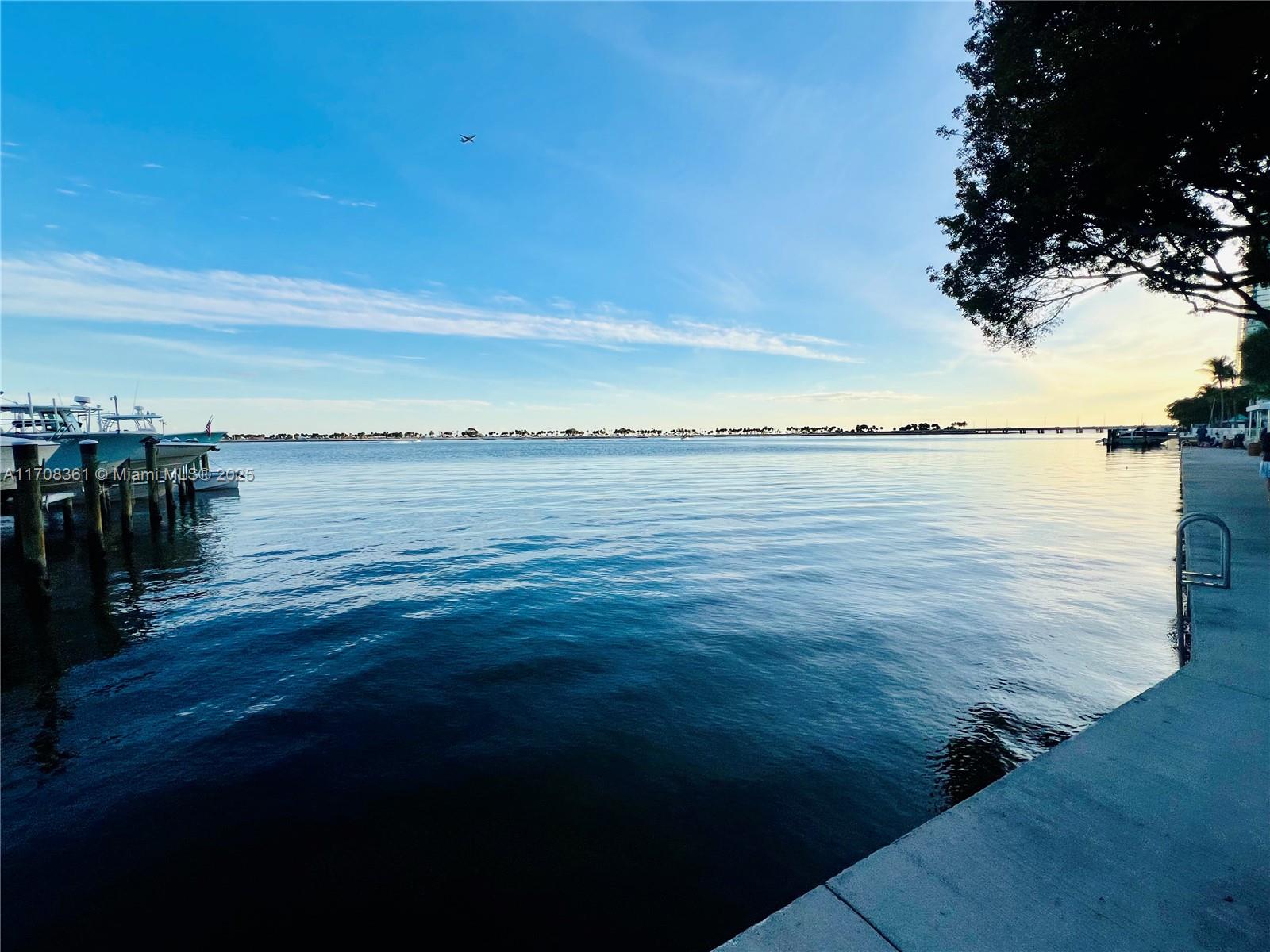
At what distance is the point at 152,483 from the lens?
1066 inches

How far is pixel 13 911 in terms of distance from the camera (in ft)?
14.7

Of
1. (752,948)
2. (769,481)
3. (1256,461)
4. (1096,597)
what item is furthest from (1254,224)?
(1256,461)

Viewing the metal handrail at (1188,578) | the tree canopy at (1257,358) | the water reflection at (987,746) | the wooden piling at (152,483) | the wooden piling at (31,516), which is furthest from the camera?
the tree canopy at (1257,358)

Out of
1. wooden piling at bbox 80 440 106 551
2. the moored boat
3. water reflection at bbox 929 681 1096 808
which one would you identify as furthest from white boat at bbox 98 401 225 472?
the moored boat

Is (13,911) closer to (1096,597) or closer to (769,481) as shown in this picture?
(1096,597)

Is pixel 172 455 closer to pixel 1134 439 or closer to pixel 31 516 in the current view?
pixel 31 516

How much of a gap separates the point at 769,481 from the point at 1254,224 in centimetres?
3196

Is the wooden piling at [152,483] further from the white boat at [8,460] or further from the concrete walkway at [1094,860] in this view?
the concrete walkway at [1094,860]

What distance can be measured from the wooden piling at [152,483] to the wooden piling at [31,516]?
33.1ft

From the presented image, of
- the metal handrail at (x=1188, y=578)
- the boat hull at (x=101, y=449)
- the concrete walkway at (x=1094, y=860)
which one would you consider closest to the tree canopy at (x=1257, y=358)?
the metal handrail at (x=1188, y=578)

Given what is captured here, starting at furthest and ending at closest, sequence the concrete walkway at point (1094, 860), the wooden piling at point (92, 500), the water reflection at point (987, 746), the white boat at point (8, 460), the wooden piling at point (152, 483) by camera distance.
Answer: the wooden piling at point (152, 483), the white boat at point (8, 460), the wooden piling at point (92, 500), the water reflection at point (987, 746), the concrete walkway at point (1094, 860)

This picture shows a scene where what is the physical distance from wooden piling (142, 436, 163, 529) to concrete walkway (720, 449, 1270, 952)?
104ft

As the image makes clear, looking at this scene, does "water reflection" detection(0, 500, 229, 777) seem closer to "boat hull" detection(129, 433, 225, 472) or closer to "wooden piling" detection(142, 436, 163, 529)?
"wooden piling" detection(142, 436, 163, 529)

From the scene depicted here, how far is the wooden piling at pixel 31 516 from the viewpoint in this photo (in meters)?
14.8
